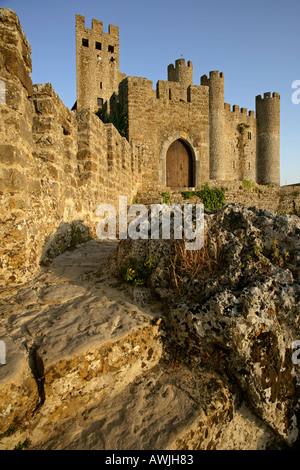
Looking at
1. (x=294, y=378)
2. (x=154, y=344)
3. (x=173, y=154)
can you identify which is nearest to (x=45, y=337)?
(x=154, y=344)

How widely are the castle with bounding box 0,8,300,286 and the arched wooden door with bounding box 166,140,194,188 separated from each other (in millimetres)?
51

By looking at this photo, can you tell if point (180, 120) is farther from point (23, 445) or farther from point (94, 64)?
point (94, 64)

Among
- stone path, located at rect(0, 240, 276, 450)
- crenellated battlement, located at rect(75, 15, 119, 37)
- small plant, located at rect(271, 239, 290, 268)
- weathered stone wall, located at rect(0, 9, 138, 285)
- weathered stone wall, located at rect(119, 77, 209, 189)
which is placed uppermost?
crenellated battlement, located at rect(75, 15, 119, 37)

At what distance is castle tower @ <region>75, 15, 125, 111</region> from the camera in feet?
91.1

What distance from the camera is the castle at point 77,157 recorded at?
2.64m

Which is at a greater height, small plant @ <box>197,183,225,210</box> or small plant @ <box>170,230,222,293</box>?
small plant @ <box>197,183,225,210</box>

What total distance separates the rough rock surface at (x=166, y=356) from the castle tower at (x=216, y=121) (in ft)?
78.8

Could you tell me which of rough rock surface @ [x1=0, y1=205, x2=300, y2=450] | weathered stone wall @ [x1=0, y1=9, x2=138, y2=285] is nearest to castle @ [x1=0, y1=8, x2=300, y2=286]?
weathered stone wall @ [x1=0, y1=9, x2=138, y2=285]

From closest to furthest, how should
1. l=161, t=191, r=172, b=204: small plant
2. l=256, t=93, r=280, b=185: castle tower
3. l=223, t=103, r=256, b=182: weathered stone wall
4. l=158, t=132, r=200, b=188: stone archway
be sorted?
1. l=161, t=191, r=172, b=204: small plant
2. l=158, t=132, r=200, b=188: stone archway
3. l=223, t=103, r=256, b=182: weathered stone wall
4. l=256, t=93, r=280, b=185: castle tower

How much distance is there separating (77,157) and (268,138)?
28.5m

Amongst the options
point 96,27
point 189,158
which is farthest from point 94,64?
point 189,158

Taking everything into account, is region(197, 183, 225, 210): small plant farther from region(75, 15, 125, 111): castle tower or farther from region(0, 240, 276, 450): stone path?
region(75, 15, 125, 111): castle tower

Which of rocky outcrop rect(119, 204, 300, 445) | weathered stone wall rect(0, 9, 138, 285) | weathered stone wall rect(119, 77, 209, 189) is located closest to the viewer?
rocky outcrop rect(119, 204, 300, 445)

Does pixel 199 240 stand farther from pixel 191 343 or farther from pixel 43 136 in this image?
pixel 43 136
